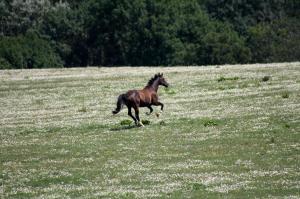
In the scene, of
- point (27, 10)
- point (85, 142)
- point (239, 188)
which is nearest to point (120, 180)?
point (239, 188)

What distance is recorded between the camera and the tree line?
413 ft

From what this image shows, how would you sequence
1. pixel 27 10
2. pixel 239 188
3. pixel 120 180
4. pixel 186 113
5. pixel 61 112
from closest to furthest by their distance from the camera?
pixel 239 188 → pixel 120 180 → pixel 186 113 → pixel 61 112 → pixel 27 10

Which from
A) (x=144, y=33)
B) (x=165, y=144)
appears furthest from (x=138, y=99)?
(x=144, y=33)

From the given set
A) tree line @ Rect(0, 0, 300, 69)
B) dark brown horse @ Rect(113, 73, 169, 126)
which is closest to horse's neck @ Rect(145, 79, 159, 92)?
dark brown horse @ Rect(113, 73, 169, 126)

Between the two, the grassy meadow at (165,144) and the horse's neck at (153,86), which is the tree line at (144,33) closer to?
the grassy meadow at (165,144)

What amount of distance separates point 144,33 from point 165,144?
106 metres

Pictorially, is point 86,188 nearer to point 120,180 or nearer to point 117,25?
point 120,180

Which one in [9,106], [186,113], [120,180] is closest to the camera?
[120,180]

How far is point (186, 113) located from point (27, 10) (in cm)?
11307

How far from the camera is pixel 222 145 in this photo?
32594mm

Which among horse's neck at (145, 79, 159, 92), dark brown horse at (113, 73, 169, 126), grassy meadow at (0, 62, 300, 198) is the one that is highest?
horse's neck at (145, 79, 159, 92)

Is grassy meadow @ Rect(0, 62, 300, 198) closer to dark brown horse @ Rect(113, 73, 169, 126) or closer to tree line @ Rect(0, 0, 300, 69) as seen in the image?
dark brown horse @ Rect(113, 73, 169, 126)

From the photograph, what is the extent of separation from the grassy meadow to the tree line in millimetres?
64176

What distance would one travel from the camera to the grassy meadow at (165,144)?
2514cm
